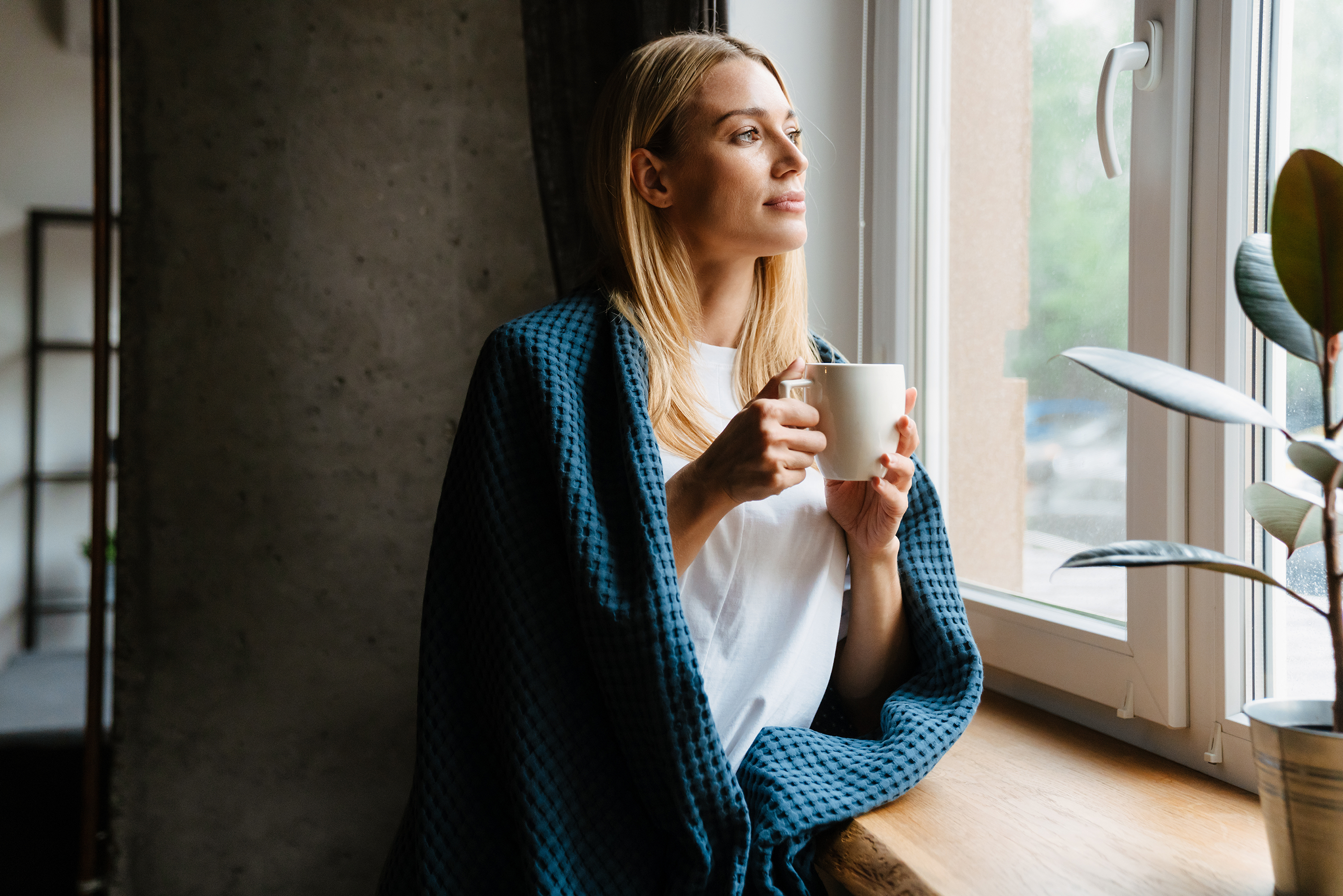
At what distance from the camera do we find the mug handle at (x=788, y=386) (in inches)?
33.0

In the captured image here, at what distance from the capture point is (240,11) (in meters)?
1.73

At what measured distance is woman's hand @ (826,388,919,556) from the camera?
0.90m

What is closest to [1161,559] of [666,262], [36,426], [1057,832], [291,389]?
[1057,832]

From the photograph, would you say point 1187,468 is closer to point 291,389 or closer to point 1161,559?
point 1161,559

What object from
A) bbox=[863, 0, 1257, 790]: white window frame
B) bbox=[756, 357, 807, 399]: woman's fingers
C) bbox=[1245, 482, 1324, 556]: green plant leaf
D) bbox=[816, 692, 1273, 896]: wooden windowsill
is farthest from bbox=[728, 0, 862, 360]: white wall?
bbox=[1245, 482, 1324, 556]: green plant leaf

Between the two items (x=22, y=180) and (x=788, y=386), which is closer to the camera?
(x=788, y=386)

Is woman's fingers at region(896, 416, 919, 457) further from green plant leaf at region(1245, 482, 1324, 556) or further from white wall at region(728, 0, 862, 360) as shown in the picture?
white wall at region(728, 0, 862, 360)

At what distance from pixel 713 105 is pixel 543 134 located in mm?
758

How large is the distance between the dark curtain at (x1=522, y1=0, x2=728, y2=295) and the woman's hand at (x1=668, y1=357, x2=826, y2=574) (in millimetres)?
902

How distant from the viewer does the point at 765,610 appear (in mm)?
979

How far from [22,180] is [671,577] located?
380 centimetres

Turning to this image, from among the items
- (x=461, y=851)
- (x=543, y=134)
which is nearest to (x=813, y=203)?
(x=543, y=134)

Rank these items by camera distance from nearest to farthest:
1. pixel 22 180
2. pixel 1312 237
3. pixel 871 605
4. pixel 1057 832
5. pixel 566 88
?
pixel 1312 237 → pixel 1057 832 → pixel 871 605 → pixel 566 88 → pixel 22 180

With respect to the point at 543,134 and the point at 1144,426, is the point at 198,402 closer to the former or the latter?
the point at 543,134
